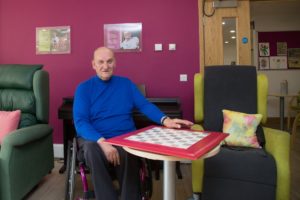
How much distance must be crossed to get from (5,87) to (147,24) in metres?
1.65

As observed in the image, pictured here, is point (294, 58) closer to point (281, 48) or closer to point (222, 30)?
point (281, 48)

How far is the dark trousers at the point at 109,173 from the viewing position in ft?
4.73

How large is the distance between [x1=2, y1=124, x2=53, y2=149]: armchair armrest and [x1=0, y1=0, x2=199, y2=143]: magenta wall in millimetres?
1023

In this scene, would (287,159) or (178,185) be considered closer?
(287,159)

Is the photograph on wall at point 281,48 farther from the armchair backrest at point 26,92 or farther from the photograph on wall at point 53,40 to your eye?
the armchair backrest at point 26,92

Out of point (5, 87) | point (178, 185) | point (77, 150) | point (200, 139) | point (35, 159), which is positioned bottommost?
point (178, 185)

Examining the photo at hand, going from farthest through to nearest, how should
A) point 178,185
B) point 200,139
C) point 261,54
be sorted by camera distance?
point 261,54 < point 178,185 < point 200,139

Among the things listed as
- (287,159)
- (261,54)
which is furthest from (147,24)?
(261,54)

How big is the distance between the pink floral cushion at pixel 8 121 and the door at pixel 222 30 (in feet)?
6.54

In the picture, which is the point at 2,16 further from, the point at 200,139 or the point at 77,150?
the point at 200,139

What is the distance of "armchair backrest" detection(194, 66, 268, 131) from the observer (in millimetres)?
2113

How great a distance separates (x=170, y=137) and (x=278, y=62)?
202 inches

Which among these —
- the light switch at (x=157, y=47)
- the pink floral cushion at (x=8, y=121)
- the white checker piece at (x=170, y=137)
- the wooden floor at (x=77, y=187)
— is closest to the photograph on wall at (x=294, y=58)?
the wooden floor at (x=77, y=187)

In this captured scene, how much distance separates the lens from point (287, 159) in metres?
1.63
